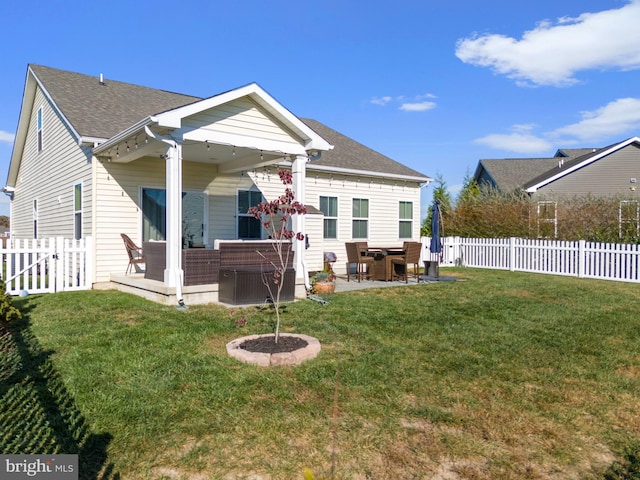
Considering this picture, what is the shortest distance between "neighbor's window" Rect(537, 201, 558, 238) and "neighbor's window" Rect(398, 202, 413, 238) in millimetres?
4222

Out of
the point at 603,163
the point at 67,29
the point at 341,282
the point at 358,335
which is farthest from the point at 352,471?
the point at 603,163

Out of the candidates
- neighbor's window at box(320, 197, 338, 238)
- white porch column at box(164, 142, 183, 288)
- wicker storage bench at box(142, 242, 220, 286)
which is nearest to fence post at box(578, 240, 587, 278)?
neighbor's window at box(320, 197, 338, 238)

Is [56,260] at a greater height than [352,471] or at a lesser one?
greater

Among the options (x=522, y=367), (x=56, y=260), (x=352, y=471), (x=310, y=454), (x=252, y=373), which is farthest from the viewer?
(x=56, y=260)

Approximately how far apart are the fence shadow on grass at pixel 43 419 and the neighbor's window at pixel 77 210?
6023mm

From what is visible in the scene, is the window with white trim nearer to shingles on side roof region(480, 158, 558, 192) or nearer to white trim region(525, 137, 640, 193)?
white trim region(525, 137, 640, 193)

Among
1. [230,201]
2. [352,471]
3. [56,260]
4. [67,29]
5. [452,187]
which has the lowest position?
[352,471]

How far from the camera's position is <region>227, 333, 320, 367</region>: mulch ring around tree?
14.1 ft

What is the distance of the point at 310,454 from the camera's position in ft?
8.82

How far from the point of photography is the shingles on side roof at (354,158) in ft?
42.4

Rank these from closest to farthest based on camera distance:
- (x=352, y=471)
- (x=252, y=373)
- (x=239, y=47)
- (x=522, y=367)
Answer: (x=352, y=471), (x=252, y=373), (x=522, y=367), (x=239, y=47)

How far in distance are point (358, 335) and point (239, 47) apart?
11063 mm

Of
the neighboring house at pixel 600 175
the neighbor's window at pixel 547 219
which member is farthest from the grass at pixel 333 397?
the neighboring house at pixel 600 175

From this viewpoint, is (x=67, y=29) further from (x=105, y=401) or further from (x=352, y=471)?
(x=352, y=471)
